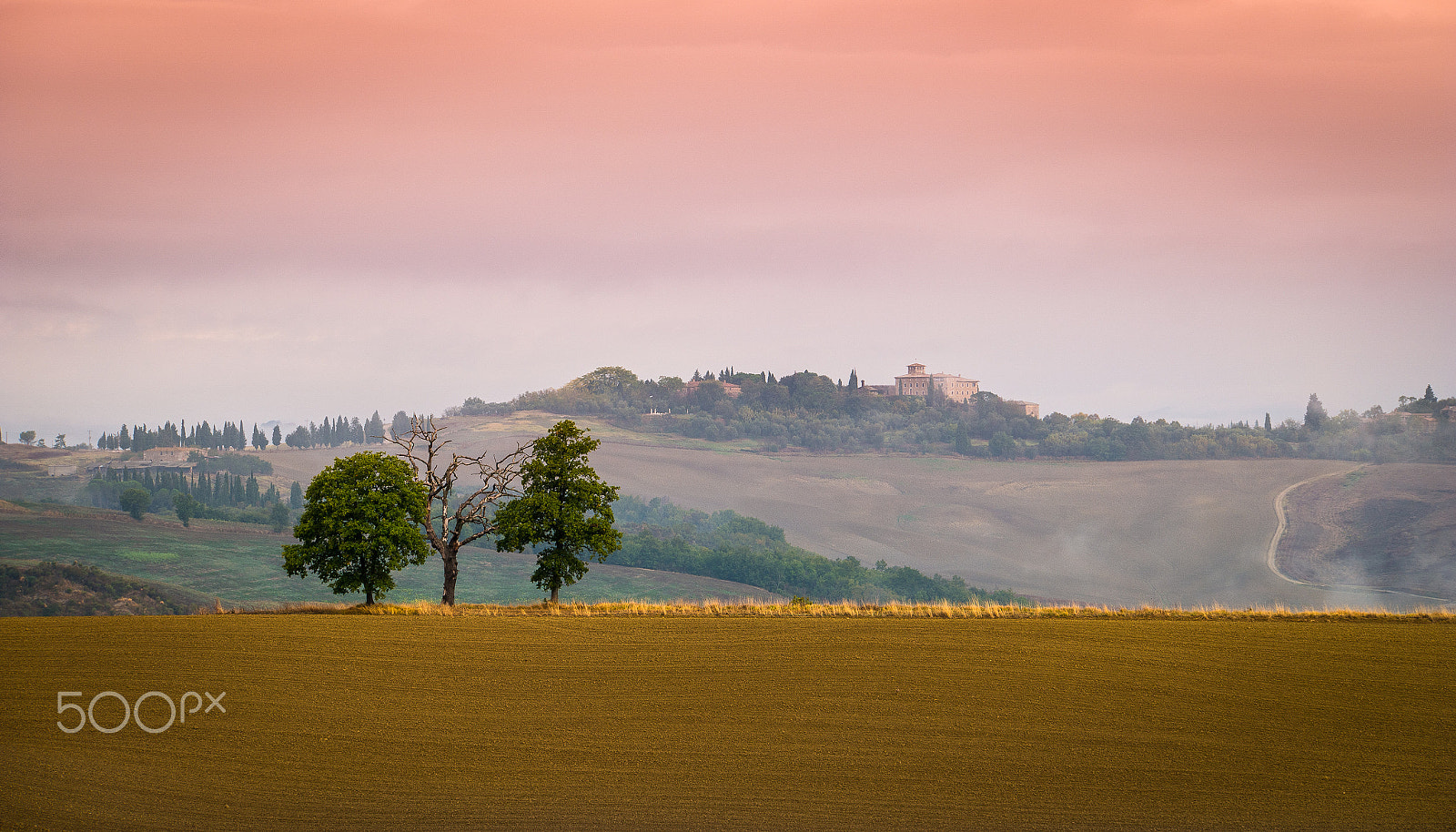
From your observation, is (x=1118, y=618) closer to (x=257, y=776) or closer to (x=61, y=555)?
(x=257, y=776)

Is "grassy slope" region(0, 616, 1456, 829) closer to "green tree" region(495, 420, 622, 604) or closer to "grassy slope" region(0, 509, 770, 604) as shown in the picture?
"green tree" region(495, 420, 622, 604)

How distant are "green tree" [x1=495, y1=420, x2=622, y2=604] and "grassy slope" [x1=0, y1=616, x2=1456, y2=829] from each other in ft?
29.4

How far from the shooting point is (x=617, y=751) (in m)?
21.0

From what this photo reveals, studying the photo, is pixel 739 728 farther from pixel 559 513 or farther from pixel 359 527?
pixel 359 527

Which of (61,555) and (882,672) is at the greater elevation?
(882,672)

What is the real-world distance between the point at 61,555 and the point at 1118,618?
197479mm

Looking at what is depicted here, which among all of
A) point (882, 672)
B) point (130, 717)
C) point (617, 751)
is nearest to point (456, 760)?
point (617, 751)

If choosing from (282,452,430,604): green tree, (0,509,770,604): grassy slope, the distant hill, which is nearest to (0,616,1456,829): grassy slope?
(282,452,430,604): green tree

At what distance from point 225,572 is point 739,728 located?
632ft

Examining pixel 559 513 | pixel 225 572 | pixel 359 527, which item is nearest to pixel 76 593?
pixel 225 572

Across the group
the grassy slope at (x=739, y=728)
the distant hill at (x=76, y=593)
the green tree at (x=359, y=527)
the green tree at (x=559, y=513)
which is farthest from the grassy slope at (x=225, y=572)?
the grassy slope at (x=739, y=728)

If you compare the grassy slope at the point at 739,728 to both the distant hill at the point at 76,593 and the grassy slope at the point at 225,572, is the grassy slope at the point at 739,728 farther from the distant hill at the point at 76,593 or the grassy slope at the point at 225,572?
the grassy slope at the point at 225,572

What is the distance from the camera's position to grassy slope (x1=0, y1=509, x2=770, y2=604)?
17850 centimetres

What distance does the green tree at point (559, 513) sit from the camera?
129 ft
